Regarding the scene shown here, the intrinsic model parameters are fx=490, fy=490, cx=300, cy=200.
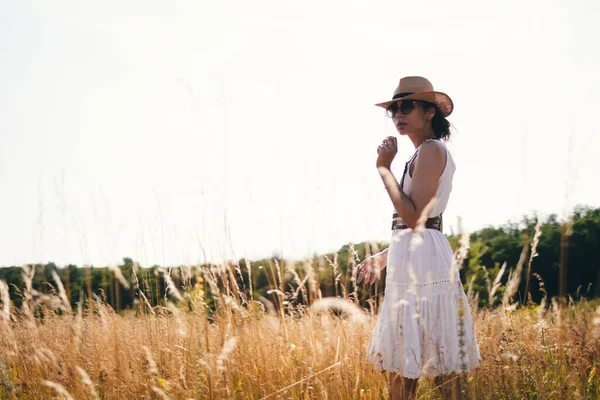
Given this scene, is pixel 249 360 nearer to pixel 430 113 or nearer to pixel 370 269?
pixel 370 269

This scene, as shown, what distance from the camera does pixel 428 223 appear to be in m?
2.26

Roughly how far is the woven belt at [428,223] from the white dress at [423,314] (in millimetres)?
30

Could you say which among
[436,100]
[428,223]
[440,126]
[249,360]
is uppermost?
[436,100]

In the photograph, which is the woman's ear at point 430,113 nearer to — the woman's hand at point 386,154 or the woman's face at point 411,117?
the woman's face at point 411,117

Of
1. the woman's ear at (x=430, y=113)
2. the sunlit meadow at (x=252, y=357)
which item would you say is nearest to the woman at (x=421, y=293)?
the sunlit meadow at (x=252, y=357)

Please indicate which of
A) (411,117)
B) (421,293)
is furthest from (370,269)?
(411,117)

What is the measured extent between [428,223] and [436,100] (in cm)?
69

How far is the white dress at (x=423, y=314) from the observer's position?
2.10 m

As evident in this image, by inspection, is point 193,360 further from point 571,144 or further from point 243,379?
point 571,144

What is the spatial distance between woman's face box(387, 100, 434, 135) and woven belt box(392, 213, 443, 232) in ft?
1.47

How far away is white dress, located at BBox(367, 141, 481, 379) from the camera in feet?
6.88

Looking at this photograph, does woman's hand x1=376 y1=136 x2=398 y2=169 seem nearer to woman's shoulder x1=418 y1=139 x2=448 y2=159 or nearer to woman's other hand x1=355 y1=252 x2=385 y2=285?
woman's shoulder x1=418 y1=139 x2=448 y2=159

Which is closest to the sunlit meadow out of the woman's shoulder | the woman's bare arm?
the woman's bare arm

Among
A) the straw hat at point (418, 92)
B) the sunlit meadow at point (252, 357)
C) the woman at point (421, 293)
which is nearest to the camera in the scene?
the woman at point (421, 293)
